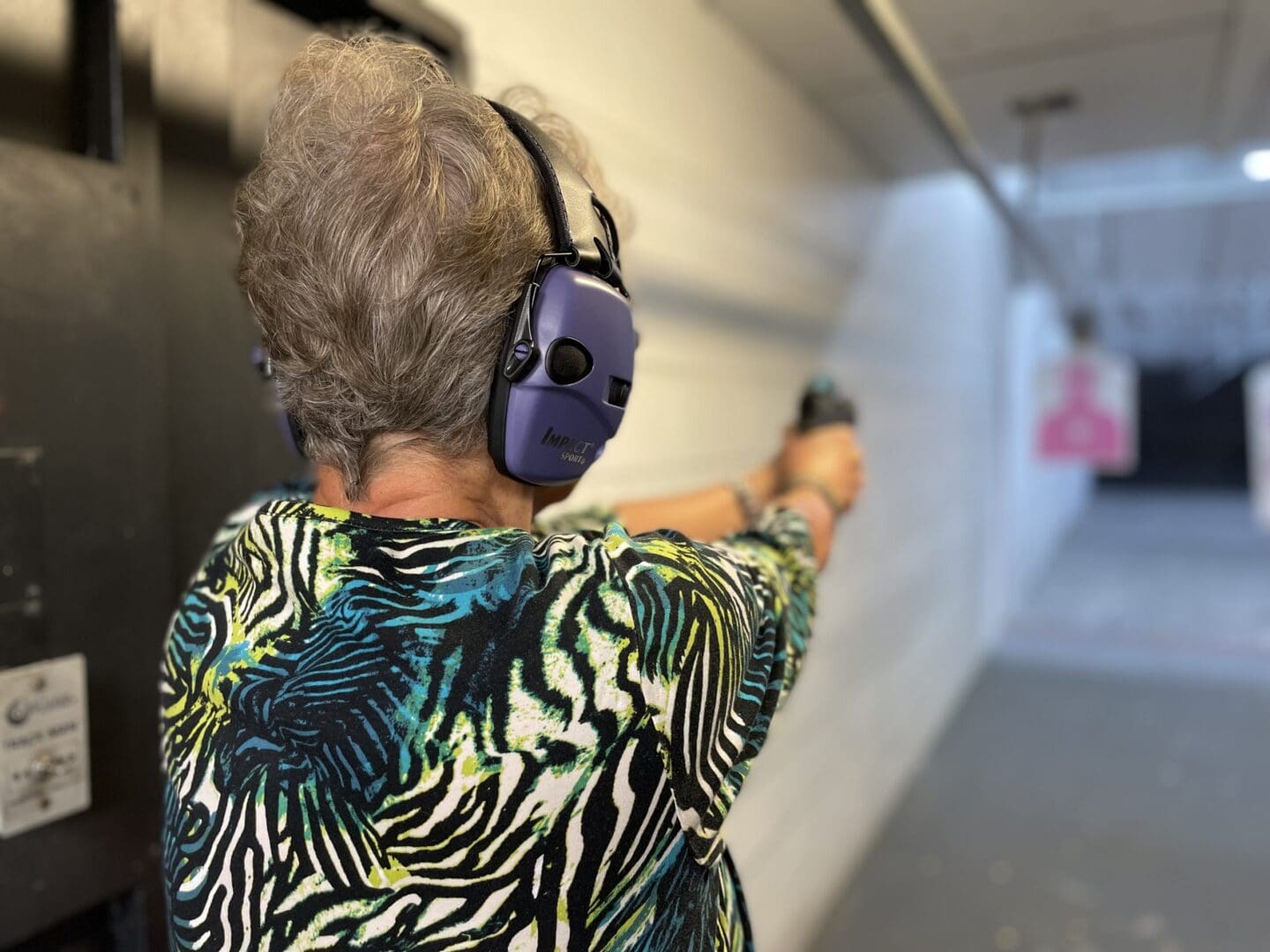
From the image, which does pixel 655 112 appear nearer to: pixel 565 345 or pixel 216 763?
pixel 565 345

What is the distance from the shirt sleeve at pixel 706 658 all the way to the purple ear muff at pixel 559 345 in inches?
3.0

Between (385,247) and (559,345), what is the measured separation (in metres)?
0.12

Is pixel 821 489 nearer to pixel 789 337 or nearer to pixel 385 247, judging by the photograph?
pixel 385 247

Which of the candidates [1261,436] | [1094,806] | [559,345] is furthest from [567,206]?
[1261,436]

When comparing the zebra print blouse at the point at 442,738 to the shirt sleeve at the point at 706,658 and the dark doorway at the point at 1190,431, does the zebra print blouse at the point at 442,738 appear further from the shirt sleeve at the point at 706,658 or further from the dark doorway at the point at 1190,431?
the dark doorway at the point at 1190,431

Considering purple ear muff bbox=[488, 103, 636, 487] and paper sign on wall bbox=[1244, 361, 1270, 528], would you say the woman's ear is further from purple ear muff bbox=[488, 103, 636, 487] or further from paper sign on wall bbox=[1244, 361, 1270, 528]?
paper sign on wall bbox=[1244, 361, 1270, 528]

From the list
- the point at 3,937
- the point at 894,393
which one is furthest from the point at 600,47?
the point at 894,393

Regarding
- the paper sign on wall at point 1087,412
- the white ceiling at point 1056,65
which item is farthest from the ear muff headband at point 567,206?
the paper sign on wall at point 1087,412

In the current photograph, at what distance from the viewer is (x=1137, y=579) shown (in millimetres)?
6258

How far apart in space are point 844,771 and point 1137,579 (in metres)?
4.73

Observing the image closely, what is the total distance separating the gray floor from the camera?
7.66 feet

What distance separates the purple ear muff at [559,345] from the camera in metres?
0.56

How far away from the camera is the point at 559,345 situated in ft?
1.85

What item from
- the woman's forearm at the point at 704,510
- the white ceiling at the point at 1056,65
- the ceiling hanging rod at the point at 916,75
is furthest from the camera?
the white ceiling at the point at 1056,65
